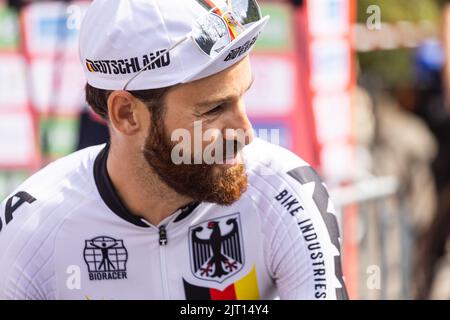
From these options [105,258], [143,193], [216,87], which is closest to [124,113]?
[143,193]

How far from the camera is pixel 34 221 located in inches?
123

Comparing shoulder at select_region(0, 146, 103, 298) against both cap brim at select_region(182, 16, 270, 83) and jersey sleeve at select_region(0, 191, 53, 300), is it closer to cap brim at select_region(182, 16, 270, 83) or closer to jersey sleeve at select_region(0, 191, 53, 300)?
jersey sleeve at select_region(0, 191, 53, 300)

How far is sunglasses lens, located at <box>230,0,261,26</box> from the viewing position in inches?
118

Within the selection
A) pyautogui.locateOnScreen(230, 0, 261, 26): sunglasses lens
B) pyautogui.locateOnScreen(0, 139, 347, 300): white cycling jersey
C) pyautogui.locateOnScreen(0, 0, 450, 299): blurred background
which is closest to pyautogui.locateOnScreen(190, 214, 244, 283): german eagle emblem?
pyautogui.locateOnScreen(0, 139, 347, 300): white cycling jersey

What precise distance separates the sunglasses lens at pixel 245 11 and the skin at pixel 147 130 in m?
0.13

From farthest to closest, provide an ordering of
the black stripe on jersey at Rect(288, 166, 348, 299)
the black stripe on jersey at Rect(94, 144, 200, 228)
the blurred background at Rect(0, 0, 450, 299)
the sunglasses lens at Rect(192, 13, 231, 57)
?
the blurred background at Rect(0, 0, 450, 299) < the black stripe on jersey at Rect(94, 144, 200, 228) < the black stripe on jersey at Rect(288, 166, 348, 299) < the sunglasses lens at Rect(192, 13, 231, 57)

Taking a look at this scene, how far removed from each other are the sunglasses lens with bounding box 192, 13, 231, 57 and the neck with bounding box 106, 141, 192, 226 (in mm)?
482

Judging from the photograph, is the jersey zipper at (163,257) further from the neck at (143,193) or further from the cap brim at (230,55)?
the cap brim at (230,55)

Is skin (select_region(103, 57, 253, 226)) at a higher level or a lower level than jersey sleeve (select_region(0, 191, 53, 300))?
higher

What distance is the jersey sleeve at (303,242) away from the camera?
119 inches

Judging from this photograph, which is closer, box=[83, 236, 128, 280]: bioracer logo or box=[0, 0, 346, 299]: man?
box=[0, 0, 346, 299]: man

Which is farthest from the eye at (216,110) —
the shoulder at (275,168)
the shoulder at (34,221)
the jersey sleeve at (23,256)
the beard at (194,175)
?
the jersey sleeve at (23,256)

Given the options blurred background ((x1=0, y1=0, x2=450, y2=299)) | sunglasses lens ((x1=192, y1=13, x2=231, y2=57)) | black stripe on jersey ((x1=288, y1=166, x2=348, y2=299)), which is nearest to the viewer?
sunglasses lens ((x1=192, y1=13, x2=231, y2=57))

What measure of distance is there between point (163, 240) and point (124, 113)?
17.6 inches
